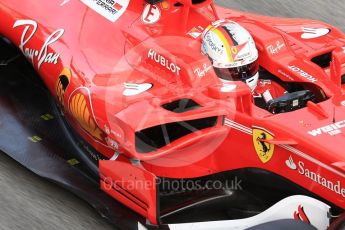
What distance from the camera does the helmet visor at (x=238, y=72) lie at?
545 cm

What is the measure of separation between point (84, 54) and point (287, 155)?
178 centimetres

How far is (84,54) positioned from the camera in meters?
5.96

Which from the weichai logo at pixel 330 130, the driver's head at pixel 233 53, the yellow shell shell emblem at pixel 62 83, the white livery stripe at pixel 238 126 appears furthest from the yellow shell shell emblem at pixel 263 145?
the yellow shell shell emblem at pixel 62 83

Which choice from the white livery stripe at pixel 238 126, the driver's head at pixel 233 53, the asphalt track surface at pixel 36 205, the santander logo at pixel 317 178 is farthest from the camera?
the asphalt track surface at pixel 36 205

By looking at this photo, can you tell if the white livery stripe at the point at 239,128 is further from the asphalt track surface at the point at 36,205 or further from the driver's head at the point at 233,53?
the asphalt track surface at the point at 36,205

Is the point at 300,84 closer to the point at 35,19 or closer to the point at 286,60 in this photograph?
the point at 286,60

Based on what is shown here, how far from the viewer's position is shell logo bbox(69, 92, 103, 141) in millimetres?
5578

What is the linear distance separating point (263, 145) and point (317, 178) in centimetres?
40

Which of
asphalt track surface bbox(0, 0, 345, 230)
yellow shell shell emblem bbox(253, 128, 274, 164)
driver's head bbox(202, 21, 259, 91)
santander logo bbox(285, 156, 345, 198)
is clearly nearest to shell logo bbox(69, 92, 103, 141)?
asphalt track surface bbox(0, 0, 345, 230)

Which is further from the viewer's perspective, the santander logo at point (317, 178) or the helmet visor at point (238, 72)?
the helmet visor at point (238, 72)

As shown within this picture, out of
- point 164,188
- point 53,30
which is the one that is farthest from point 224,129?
point 53,30

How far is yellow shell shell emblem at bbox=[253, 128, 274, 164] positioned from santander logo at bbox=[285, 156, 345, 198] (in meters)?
0.13

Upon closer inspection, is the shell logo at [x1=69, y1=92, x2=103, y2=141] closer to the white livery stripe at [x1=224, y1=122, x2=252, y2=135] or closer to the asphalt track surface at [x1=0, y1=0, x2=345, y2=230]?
the asphalt track surface at [x1=0, y1=0, x2=345, y2=230]

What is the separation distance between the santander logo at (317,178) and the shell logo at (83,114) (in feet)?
4.52
